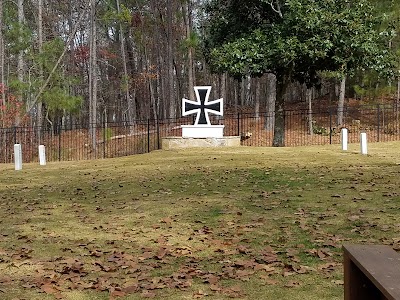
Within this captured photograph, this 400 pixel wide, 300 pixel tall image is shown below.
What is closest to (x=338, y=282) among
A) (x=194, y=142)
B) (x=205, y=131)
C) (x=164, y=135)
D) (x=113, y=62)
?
(x=194, y=142)

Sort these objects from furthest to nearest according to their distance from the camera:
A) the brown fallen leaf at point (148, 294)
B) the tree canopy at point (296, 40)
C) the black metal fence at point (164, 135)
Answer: the black metal fence at point (164, 135) < the tree canopy at point (296, 40) < the brown fallen leaf at point (148, 294)

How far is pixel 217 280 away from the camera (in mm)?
4836

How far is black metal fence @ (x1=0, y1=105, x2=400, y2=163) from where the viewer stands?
25.4 metres

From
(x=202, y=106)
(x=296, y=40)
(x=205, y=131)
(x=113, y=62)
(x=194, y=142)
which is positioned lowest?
(x=194, y=142)

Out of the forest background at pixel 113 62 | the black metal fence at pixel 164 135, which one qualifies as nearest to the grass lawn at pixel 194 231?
the forest background at pixel 113 62

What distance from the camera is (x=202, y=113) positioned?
72.9 ft

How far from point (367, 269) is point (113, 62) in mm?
46632

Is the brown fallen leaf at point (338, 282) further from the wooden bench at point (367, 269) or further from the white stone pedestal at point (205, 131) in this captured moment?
the white stone pedestal at point (205, 131)

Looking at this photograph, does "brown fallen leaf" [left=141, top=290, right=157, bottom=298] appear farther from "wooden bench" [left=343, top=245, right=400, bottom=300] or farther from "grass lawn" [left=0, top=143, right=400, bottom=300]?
"wooden bench" [left=343, top=245, right=400, bottom=300]

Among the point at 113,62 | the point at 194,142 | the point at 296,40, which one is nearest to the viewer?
the point at 296,40

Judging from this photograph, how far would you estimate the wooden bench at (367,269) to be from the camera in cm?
269

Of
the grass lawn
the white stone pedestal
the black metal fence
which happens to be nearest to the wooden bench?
the grass lawn

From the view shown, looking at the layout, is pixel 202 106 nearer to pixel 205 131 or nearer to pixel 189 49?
pixel 205 131

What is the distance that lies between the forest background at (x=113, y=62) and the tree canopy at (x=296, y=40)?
1.02 meters
